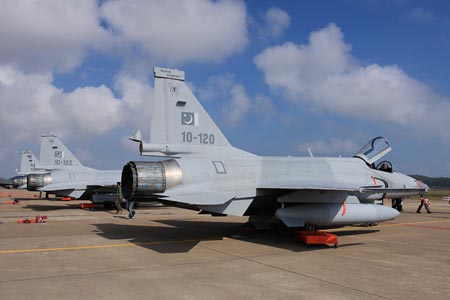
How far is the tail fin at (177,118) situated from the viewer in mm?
8732

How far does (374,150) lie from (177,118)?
631 centimetres

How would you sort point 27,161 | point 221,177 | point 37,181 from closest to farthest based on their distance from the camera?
point 221,177 → point 37,181 → point 27,161

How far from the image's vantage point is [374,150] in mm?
11664

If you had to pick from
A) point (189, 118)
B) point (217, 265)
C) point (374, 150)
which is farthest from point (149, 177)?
point (374, 150)

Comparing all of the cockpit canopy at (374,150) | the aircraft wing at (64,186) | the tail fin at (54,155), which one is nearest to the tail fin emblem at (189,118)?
the cockpit canopy at (374,150)

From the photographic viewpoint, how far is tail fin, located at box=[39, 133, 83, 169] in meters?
22.6

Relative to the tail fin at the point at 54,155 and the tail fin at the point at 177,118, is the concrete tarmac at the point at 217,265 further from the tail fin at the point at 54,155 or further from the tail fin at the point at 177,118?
the tail fin at the point at 54,155

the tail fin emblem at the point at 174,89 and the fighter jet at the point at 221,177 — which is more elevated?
the tail fin emblem at the point at 174,89

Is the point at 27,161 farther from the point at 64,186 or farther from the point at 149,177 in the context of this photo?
the point at 149,177

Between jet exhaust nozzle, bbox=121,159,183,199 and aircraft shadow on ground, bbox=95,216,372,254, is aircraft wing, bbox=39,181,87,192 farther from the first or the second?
jet exhaust nozzle, bbox=121,159,183,199

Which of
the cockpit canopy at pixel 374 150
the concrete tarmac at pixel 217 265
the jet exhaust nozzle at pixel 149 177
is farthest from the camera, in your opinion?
the cockpit canopy at pixel 374 150

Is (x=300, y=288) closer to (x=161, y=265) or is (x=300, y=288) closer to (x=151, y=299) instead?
(x=151, y=299)

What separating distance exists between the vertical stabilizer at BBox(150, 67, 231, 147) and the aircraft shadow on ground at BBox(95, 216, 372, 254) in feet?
7.61

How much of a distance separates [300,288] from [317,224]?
4.00 metres
